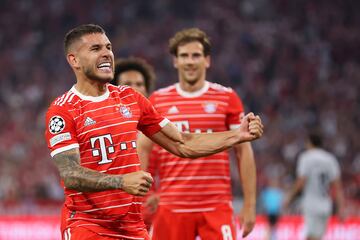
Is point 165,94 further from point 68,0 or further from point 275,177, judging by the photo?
point 68,0

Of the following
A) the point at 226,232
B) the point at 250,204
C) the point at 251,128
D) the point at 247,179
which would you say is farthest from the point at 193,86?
the point at 251,128

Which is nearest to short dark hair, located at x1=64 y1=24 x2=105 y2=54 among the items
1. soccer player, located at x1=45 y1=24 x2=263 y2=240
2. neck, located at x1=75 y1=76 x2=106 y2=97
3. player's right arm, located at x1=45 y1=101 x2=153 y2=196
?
soccer player, located at x1=45 y1=24 x2=263 y2=240

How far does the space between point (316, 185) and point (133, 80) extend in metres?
5.18

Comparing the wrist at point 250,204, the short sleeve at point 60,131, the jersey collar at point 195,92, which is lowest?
the wrist at point 250,204

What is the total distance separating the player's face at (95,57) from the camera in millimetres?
5359

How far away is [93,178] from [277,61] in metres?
19.5

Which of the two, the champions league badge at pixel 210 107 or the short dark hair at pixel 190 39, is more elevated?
the short dark hair at pixel 190 39

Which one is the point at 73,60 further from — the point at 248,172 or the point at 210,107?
the point at 248,172

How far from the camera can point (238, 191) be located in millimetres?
18469

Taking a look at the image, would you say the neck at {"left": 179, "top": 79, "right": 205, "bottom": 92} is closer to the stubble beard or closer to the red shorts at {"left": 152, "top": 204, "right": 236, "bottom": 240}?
the red shorts at {"left": 152, "top": 204, "right": 236, "bottom": 240}

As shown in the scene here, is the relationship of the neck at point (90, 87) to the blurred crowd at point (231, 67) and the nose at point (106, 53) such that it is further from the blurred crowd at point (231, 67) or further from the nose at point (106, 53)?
the blurred crowd at point (231, 67)

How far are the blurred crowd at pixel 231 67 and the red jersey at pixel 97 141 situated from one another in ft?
42.1

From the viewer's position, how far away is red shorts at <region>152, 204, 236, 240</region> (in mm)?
7074

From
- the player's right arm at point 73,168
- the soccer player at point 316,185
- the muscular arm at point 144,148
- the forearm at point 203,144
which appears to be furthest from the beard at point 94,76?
the soccer player at point 316,185
